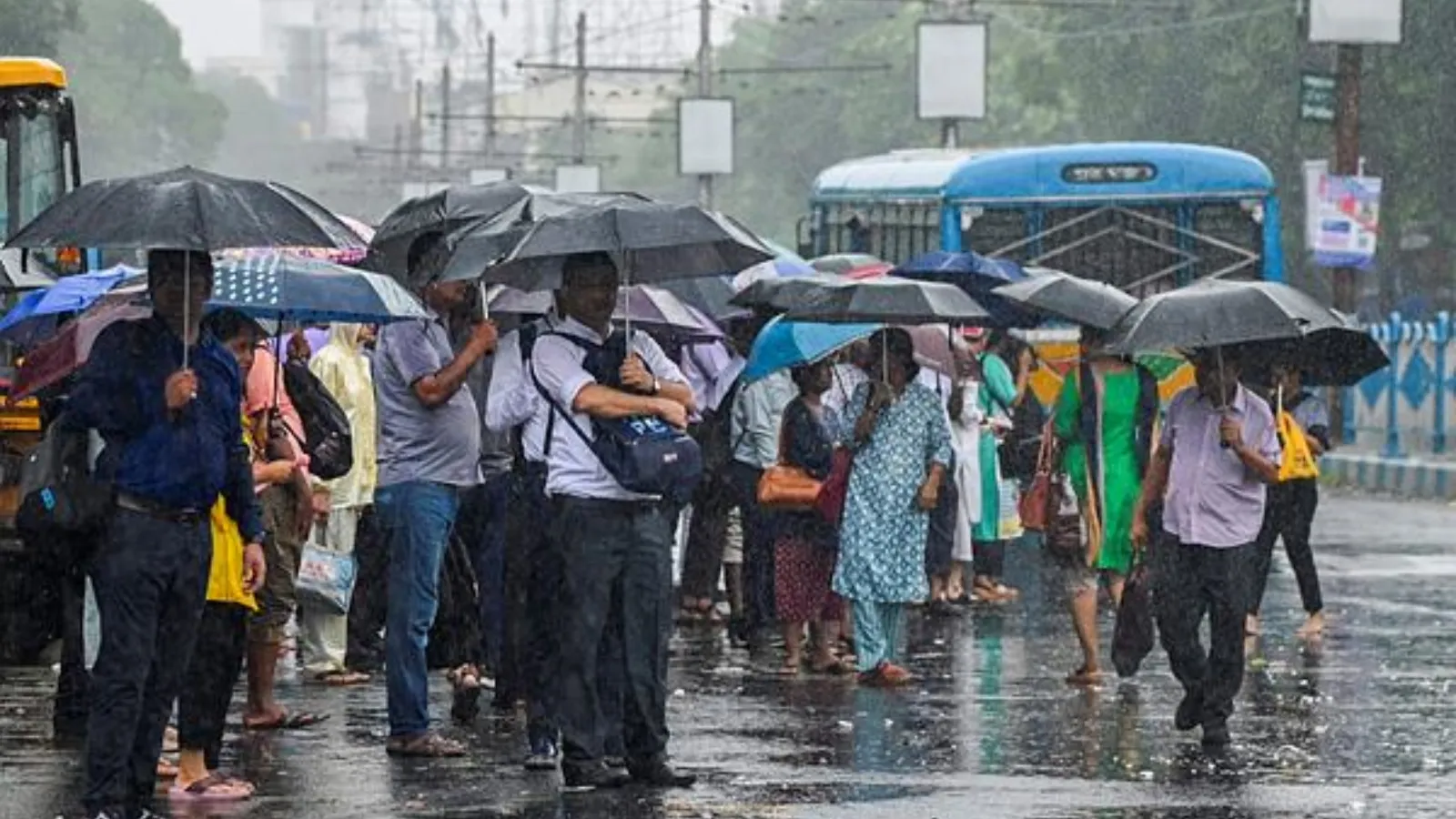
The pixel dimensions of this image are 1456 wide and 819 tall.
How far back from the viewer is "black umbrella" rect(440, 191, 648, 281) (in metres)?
11.3

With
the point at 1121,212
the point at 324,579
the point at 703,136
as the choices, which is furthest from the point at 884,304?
the point at 703,136

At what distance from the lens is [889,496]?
49.9 feet

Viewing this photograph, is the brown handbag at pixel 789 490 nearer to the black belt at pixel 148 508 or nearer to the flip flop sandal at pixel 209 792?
the flip flop sandal at pixel 209 792

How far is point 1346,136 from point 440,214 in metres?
27.1

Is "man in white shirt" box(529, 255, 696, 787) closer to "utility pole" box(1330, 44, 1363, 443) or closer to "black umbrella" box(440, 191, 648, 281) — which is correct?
"black umbrella" box(440, 191, 648, 281)

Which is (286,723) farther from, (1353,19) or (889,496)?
(1353,19)

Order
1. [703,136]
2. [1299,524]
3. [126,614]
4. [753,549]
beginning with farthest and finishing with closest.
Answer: [703,136], [1299,524], [753,549], [126,614]

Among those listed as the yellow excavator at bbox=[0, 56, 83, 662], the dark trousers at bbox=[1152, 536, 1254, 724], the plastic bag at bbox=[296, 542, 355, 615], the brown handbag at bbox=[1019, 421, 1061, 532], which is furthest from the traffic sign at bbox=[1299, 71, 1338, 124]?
the dark trousers at bbox=[1152, 536, 1254, 724]

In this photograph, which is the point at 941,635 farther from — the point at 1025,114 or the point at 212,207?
the point at 1025,114

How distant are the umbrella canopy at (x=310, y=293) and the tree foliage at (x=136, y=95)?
10360 centimetres

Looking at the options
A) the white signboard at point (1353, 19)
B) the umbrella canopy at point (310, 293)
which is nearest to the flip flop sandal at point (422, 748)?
the umbrella canopy at point (310, 293)

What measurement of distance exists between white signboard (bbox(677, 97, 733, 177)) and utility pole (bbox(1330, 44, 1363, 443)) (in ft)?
69.2

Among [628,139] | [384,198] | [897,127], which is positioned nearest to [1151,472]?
[897,127]

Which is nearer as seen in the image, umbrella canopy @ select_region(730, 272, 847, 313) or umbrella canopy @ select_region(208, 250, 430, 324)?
umbrella canopy @ select_region(208, 250, 430, 324)
